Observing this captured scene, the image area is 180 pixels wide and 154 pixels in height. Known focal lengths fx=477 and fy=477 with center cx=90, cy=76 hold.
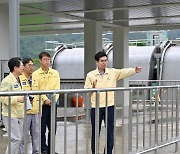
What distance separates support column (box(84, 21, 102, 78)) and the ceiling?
0.39 metres

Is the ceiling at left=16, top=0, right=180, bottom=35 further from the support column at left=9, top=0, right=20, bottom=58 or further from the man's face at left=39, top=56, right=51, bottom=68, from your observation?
the man's face at left=39, top=56, right=51, bottom=68

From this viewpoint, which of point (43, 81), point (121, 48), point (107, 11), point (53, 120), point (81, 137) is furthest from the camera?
point (121, 48)

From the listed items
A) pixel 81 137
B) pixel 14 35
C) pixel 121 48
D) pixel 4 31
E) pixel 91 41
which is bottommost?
pixel 81 137

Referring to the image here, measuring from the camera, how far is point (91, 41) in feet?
72.9

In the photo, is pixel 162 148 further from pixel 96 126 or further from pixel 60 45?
pixel 60 45

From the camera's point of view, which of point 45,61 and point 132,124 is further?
point 45,61

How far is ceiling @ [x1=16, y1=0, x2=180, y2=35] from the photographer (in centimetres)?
1666

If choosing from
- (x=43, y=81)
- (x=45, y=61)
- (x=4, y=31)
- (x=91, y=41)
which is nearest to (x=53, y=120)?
(x=43, y=81)

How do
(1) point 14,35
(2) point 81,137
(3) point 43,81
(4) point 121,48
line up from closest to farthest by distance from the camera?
(2) point 81,137 < (3) point 43,81 < (1) point 14,35 < (4) point 121,48

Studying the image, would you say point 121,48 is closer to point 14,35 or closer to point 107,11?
point 107,11

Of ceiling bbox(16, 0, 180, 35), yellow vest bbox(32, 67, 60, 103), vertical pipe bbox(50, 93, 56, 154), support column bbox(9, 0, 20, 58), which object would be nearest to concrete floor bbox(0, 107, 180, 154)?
vertical pipe bbox(50, 93, 56, 154)

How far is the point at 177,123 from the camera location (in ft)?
32.5

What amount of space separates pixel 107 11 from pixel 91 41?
3.80 metres

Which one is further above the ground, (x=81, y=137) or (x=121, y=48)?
(x=121, y=48)
